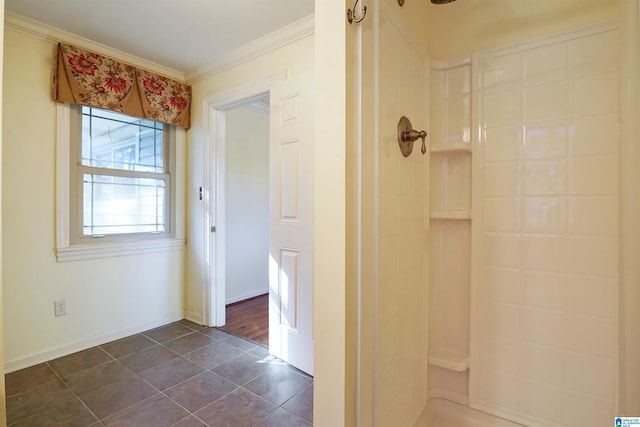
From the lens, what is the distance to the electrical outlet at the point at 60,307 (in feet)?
6.88

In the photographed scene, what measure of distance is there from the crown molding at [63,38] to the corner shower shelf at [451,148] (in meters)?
2.50

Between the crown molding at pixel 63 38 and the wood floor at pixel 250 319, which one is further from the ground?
the crown molding at pixel 63 38

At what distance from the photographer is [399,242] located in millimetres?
1228

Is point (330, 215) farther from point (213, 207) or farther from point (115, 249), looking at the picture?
point (115, 249)

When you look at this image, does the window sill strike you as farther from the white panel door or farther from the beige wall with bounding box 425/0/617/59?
the beige wall with bounding box 425/0/617/59

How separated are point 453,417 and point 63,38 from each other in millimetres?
3453

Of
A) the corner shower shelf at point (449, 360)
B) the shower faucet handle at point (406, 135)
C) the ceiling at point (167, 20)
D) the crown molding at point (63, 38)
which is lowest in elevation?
the corner shower shelf at point (449, 360)

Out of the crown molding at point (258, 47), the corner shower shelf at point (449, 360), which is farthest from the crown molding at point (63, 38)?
the corner shower shelf at point (449, 360)

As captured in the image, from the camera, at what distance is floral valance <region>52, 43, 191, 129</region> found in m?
2.06

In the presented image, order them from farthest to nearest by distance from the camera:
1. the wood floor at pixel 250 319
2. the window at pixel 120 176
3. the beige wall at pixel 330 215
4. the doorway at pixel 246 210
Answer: the doorway at pixel 246 210 → the wood floor at pixel 250 319 → the window at pixel 120 176 → the beige wall at pixel 330 215

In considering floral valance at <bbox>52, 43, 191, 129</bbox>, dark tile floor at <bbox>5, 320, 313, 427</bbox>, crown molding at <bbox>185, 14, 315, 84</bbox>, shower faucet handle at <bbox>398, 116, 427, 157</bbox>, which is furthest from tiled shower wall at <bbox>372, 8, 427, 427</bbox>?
floral valance at <bbox>52, 43, 191, 129</bbox>

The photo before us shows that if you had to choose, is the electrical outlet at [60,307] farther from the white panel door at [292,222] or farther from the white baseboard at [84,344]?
the white panel door at [292,222]

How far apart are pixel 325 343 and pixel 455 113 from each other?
130cm

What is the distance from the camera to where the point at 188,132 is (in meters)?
2.80
